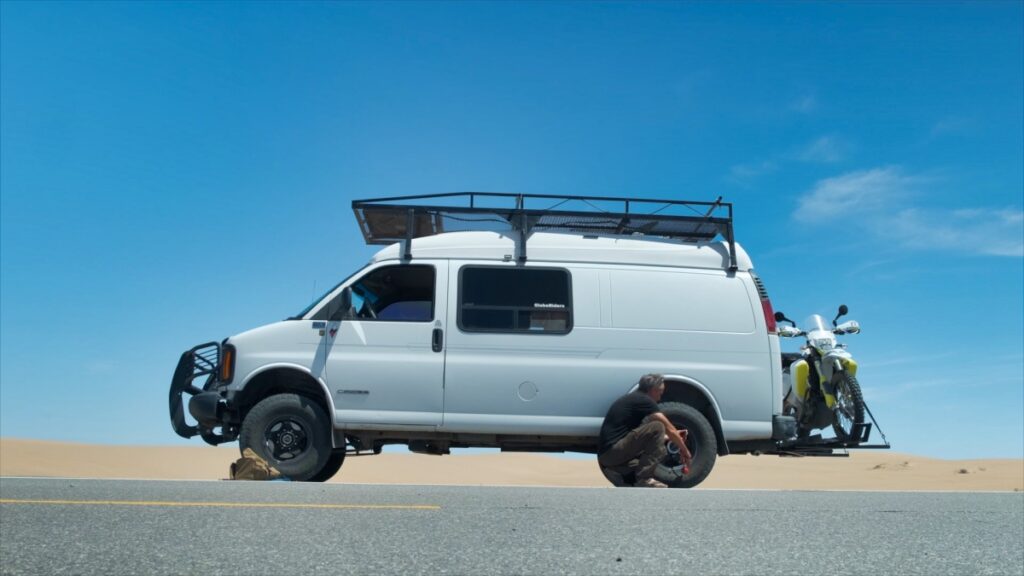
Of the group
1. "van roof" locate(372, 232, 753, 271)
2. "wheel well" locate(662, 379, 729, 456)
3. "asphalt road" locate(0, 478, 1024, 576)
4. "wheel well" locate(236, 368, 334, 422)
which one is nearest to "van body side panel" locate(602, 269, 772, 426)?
"wheel well" locate(662, 379, 729, 456)

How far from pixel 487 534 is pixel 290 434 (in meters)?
5.60

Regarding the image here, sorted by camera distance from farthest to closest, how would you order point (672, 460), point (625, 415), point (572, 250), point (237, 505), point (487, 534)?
point (572, 250) → point (672, 460) → point (625, 415) → point (237, 505) → point (487, 534)

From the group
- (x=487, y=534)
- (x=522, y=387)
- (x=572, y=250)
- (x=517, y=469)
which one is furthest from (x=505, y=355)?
(x=517, y=469)

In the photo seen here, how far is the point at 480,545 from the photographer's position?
Result: 3.87 metres

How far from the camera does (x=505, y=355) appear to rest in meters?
9.43

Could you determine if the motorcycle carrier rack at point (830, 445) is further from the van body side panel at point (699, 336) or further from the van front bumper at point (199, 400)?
the van front bumper at point (199, 400)

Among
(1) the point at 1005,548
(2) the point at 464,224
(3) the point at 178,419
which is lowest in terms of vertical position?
(1) the point at 1005,548

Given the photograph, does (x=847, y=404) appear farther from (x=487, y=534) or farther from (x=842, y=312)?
(x=487, y=534)

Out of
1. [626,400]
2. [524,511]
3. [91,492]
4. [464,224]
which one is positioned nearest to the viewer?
[524,511]

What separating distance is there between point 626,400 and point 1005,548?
15.3 ft

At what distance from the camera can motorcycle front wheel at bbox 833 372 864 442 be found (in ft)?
32.1

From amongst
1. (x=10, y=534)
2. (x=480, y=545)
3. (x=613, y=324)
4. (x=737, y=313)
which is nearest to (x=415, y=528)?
(x=480, y=545)

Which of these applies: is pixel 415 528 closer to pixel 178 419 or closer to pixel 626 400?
pixel 626 400

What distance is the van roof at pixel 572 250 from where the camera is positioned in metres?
9.83
